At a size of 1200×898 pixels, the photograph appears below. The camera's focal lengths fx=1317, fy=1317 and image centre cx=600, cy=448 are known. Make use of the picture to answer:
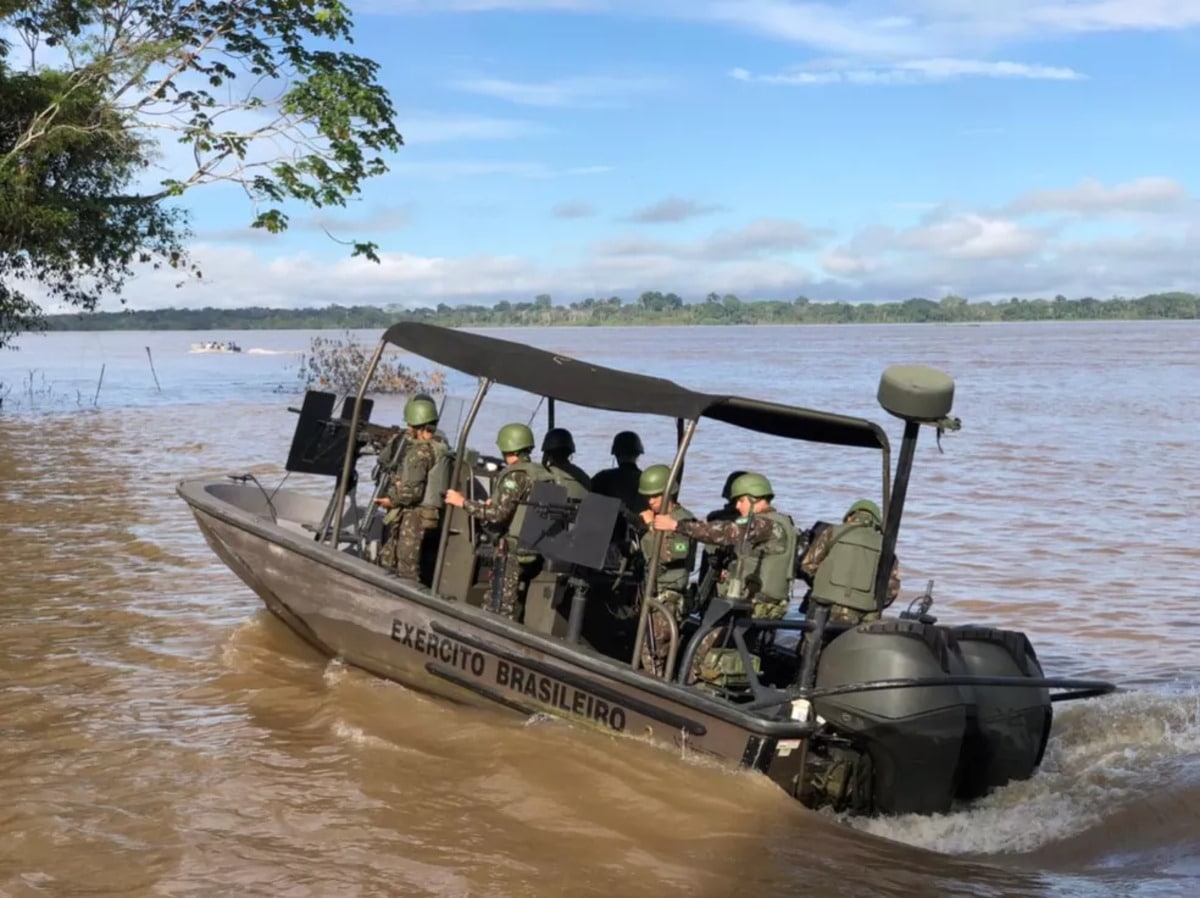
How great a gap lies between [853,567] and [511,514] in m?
1.97

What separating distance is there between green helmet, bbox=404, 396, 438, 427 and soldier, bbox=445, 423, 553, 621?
2.77 ft

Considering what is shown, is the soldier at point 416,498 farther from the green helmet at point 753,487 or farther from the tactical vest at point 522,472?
the green helmet at point 753,487

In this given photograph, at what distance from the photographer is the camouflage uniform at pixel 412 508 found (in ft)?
27.1

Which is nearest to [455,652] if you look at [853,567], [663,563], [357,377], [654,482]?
[663,563]

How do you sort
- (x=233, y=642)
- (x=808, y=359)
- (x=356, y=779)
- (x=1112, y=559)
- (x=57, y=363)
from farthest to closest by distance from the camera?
(x=808, y=359) → (x=57, y=363) → (x=1112, y=559) → (x=233, y=642) → (x=356, y=779)

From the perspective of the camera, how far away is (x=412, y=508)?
8297 mm

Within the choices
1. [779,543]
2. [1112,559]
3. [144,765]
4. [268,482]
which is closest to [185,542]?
[268,482]

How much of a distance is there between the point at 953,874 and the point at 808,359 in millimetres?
53470

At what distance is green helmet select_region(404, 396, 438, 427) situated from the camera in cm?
844

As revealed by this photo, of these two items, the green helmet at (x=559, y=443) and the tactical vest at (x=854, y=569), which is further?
the green helmet at (x=559, y=443)

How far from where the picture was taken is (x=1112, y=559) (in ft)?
42.1

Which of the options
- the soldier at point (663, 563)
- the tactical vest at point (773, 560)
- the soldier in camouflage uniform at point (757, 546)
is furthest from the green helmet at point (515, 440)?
the tactical vest at point (773, 560)

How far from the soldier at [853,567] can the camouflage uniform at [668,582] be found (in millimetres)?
751

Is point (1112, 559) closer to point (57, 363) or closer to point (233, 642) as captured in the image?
point (233, 642)
